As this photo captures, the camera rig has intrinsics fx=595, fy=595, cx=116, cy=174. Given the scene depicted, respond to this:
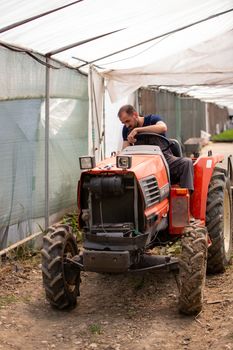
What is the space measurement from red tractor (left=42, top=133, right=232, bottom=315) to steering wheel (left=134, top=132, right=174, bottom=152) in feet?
0.66

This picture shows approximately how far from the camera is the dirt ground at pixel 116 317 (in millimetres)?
4375

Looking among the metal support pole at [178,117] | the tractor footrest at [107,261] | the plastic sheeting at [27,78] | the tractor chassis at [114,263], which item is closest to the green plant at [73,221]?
the plastic sheeting at [27,78]

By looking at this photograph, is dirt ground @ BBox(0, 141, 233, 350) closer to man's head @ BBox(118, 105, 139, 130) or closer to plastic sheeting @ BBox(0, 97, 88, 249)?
plastic sheeting @ BBox(0, 97, 88, 249)

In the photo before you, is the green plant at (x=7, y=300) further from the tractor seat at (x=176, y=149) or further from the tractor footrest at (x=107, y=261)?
the tractor seat at (x=176, y=149)

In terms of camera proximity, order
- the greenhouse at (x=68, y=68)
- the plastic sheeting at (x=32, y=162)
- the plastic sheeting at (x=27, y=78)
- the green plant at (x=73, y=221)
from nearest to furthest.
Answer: the greenhouse at (x=68, y=68), the plastic sheeting at (x=27, y=78), the plastic sheeting at (x=32, y=162), the green plant at (x=73, y=221)

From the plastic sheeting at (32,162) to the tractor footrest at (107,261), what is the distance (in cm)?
186

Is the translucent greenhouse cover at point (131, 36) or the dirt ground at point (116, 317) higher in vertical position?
the translucent greenhouse cover at point (131, 36)

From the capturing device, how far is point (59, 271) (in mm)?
4906

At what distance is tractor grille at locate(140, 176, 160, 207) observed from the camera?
485 cm

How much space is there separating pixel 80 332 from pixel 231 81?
7871 mm

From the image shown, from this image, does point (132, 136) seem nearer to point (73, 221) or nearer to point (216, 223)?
point (216, 223)

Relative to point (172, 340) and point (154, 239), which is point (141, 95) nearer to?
point (154, 239)

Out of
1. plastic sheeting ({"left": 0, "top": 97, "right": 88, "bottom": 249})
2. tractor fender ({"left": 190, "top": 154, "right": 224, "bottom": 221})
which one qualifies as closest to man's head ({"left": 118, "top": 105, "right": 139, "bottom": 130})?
tractor fender ({"left": 190, "top": 154, "right": 224, "bottom": 221})

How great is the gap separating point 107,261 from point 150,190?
0.74m
